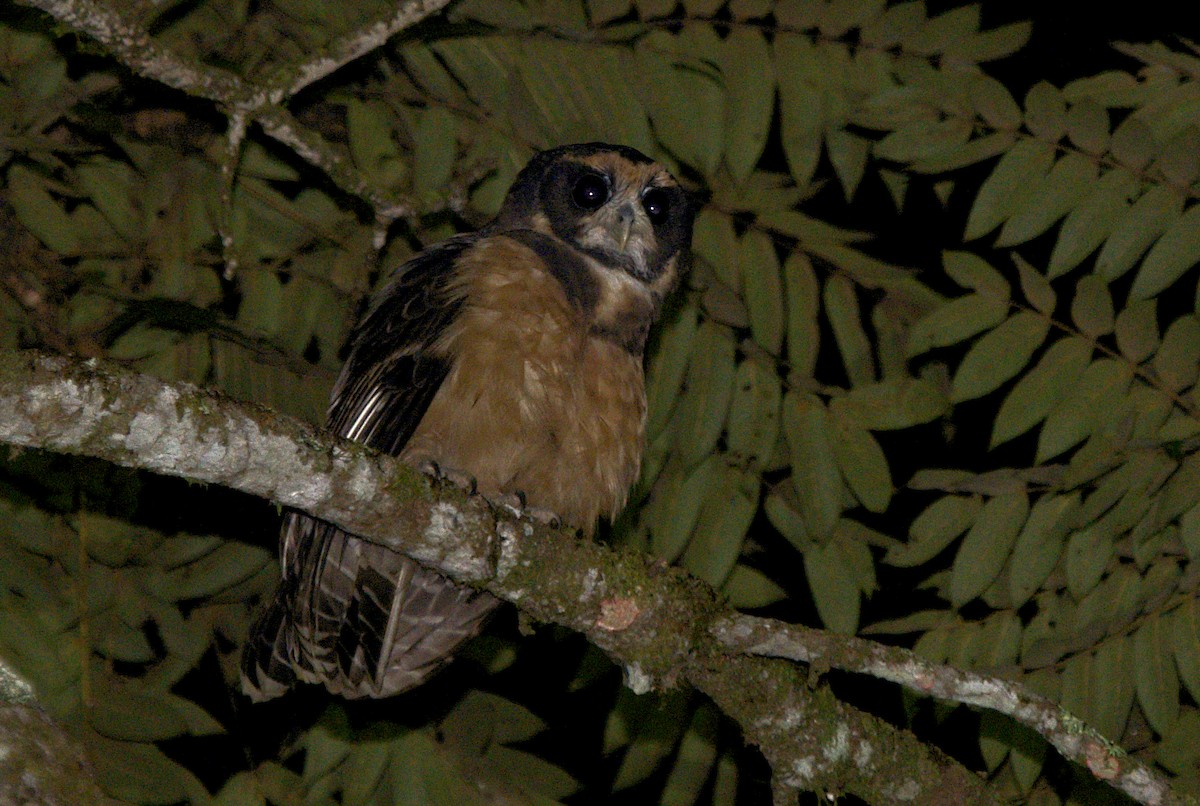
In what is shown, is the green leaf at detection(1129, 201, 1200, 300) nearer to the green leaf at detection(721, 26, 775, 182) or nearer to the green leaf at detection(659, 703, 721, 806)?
the green leaf at detection(721, 26, 775, 182)

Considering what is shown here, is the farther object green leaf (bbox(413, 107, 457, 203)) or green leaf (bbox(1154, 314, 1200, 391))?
green leaf (bbox(413, 107, 457, 203))

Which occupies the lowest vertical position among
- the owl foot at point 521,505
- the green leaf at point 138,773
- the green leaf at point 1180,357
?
the green leaf at point 138,773

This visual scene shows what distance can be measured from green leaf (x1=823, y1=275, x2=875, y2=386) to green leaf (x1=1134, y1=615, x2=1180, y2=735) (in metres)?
1.02

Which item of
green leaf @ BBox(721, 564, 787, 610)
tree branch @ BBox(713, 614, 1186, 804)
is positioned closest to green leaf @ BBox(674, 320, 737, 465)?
green leaf @ BBox(721, 564, 787, 610)

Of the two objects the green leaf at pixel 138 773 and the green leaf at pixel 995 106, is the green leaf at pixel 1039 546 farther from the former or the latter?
the green leaf at pixel 138 773

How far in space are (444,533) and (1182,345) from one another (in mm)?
1891

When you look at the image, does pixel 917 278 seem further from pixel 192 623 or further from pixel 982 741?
pixel 192 623

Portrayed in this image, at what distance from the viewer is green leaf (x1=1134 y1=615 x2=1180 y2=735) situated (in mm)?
3010

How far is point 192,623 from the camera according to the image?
3719 mm

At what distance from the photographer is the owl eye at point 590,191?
3963 mm

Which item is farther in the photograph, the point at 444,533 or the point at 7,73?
the point at 7,73

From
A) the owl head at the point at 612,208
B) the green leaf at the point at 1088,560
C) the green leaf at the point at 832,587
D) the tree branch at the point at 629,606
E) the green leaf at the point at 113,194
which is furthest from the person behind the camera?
the owl head at the point at 612,208

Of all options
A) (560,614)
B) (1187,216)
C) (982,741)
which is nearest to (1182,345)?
(1187,216)

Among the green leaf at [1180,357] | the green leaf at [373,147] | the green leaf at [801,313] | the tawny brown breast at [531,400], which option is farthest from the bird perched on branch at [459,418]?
the green leaf at [1180,357]
